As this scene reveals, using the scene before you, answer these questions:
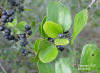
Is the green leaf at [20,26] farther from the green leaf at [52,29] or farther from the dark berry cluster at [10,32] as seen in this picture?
the green leaf at [52,29]

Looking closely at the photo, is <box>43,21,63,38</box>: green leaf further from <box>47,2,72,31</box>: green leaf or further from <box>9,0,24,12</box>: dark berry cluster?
<box>9,0,24,12</box>: dark berry cluster

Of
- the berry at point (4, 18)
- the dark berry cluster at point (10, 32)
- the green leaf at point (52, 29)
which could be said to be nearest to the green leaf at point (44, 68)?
the green leaf at point (52, 29)

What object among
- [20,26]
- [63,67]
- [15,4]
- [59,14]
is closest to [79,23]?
[59,14]

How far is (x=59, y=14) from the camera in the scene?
0.78m

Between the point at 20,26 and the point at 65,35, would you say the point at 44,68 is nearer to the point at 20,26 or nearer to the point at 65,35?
the point at 65,35

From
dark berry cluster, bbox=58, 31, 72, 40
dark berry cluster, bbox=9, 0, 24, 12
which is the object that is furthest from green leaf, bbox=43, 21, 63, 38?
dark berry cluster, bbox=9, 0, 24, 12

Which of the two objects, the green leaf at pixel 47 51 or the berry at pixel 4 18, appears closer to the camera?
the green leaf at pixel 47 51

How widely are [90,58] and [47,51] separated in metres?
0.23

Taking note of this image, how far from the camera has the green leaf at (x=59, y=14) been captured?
0.78 metres

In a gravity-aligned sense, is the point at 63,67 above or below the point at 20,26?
below

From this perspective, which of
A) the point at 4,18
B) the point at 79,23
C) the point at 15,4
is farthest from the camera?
the point at 15,4

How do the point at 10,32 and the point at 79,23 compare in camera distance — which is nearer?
the point at 79,23

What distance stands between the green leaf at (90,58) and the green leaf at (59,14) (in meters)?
0.16

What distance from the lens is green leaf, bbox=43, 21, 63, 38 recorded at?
718 mm
